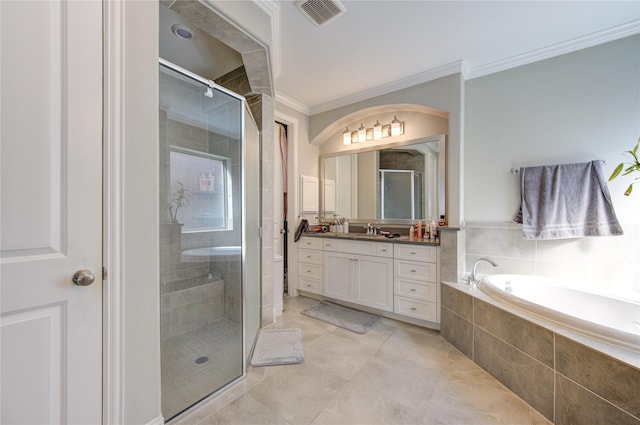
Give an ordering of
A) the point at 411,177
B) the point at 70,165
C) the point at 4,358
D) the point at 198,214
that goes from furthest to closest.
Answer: the point at 411,177 → the point at 198,214 → the point at 70,165 → the point at 4,358

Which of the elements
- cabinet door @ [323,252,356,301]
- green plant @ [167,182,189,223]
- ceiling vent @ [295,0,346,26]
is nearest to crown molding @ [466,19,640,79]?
ceiling vent @ [295,0,346,26]

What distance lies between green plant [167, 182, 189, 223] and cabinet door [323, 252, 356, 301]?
177cm

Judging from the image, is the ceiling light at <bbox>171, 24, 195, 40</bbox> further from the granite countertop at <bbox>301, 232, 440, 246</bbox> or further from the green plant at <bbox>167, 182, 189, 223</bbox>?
the granite countertop at <bbox>301, 232, 440, 246</bbox>

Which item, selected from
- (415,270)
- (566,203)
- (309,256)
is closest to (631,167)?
(566,203)

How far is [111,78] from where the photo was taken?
3.37 feet

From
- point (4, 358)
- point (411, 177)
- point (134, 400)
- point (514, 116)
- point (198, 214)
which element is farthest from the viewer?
point (411, 177)

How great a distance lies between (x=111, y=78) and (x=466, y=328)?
8.94ft

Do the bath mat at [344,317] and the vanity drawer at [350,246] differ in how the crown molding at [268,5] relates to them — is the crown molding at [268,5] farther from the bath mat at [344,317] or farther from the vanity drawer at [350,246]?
the bath mat at [344,317]

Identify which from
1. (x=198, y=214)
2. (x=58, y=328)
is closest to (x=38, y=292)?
(x=58, y=328)

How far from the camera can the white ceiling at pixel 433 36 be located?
1767 millimetres

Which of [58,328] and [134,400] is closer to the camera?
[58,328]

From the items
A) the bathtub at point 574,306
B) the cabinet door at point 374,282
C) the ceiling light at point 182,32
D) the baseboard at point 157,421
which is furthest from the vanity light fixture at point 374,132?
the baseboard at point 157,421

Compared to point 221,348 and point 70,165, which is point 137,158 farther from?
point 221,348

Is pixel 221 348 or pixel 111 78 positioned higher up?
pixel 111 78
